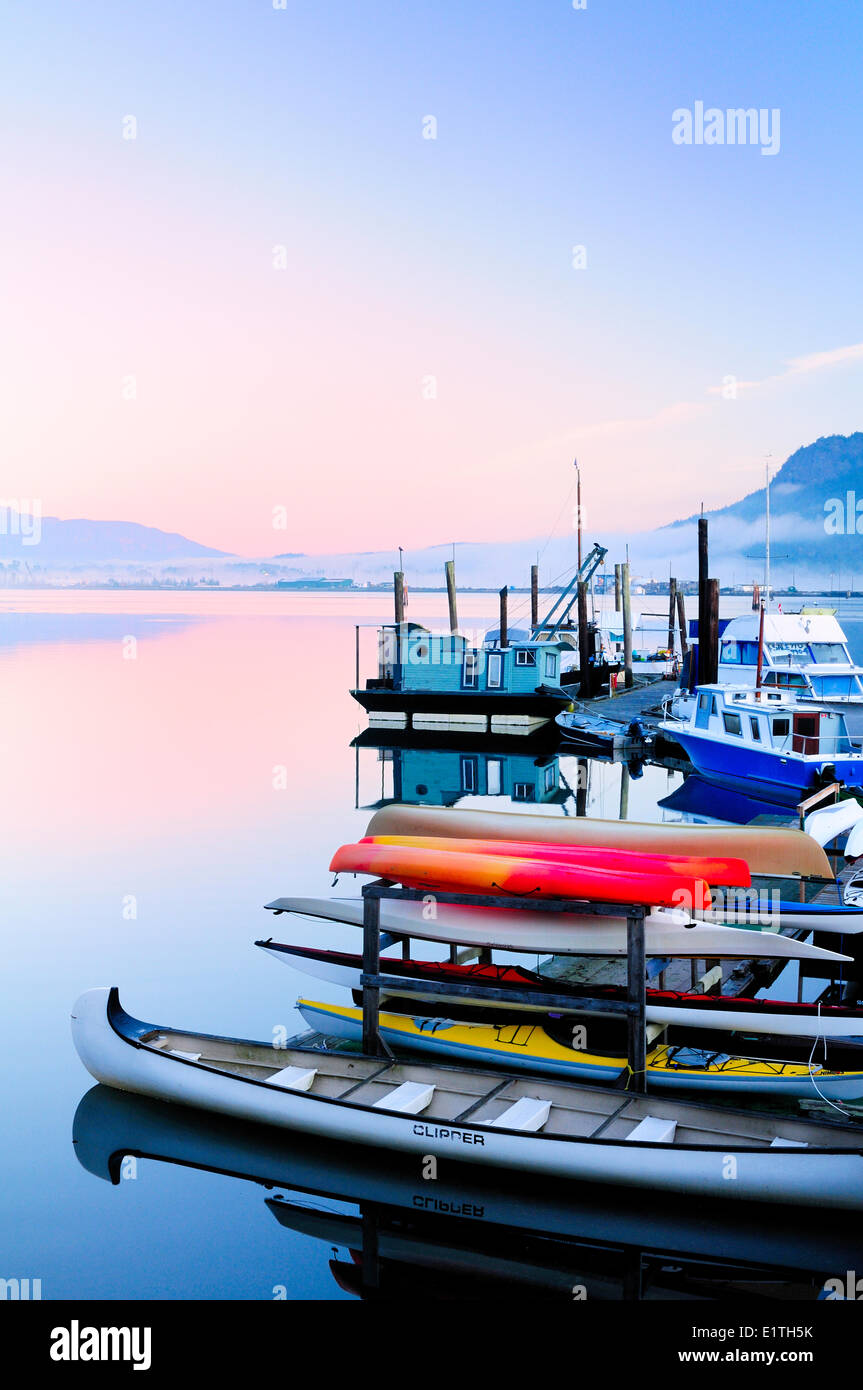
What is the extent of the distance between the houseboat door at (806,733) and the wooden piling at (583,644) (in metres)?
19.7

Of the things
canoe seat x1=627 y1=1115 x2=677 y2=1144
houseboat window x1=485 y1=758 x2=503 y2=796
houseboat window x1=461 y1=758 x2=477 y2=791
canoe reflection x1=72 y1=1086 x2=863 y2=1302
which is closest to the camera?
canoe reflection x1=72 y1=1086 x2=863 y2=1302

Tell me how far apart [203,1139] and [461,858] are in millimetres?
4032

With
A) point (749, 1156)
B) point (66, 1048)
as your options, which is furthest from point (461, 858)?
point (66, 1048)

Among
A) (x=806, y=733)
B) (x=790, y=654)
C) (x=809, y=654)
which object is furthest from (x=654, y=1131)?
(x=809, y=654)

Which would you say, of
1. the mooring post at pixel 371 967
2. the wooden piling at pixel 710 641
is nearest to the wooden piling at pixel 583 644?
the wooden piling at pixel 710 641

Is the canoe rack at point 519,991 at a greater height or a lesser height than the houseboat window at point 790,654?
lesser

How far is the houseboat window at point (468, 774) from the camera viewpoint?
39.2 meters

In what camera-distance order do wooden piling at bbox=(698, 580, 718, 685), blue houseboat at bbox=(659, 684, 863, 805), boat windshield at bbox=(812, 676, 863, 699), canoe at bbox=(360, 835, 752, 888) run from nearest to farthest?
1. canoe at bbox=(360, 835, 752, 888)
2. blue houseboat at bbox=(659, 684, 863, 805)
3. boat windshield at bbox=(812, 676, 863, 699)
4. wooden piling at bbox=(698, 580, 718, 685)

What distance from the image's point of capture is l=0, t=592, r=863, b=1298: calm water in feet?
35.0

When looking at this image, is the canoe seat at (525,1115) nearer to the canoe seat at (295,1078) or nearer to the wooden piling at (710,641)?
the canoe seat at (295,1078)

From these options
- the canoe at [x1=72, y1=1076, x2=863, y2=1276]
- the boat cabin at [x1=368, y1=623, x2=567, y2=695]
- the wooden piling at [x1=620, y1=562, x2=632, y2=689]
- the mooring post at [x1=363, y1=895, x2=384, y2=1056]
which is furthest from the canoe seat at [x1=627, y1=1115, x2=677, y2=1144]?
the wooden piling at [x1=620, y1=562, x2=632, y2=689]

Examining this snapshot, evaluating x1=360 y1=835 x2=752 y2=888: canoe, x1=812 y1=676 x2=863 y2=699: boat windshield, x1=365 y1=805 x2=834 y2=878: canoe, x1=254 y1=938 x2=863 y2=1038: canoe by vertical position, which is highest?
x1=812 y1=676 x2=863 y2=699: boat windshield

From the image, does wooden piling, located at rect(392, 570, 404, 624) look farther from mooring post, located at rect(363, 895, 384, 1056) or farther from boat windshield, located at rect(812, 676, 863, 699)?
mooring post, located at rect(363, 895, 384, 1056)
